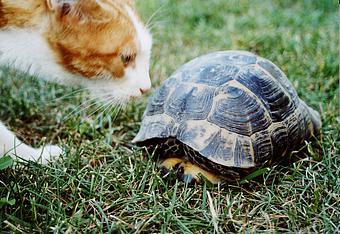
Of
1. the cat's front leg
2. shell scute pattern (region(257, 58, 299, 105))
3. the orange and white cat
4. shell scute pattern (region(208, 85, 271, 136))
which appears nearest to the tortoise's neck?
the orange and white cat

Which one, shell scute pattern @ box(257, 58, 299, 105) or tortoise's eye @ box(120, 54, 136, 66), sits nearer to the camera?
tortoise's eye @ box(120, 54, 136, 66)

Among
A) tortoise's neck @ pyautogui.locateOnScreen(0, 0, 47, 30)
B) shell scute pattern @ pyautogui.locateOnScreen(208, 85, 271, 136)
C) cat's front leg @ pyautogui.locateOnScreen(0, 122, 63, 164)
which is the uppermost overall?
tortoise's neck @ pyautogui.locateOnScreen(0, 0, 47, 30)

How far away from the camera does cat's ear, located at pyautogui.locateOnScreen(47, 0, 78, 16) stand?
1.53 metres

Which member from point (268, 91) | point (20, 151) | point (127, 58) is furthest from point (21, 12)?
point (268, 91)

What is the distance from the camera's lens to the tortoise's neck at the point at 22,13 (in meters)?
1.53

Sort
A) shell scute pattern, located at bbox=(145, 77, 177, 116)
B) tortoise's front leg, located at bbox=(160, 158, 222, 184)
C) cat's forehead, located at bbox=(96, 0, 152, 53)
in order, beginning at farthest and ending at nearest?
shell scute pattern, located at bbox=(145, 77, 177, 116), tortoise's front leg, located at bbox=(160, 158, 222, 184), cat's forehead, located at bbox=(96, 0, 152, 53)

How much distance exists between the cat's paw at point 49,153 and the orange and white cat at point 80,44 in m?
0.06

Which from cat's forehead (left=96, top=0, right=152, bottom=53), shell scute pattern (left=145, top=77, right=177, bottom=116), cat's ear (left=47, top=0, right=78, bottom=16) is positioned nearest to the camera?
cat's ear (left=47, top=0, right=78, bottom=16)

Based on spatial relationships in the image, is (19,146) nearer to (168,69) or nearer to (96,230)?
(96,230)

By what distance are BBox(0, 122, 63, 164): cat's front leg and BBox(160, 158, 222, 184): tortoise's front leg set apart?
436 mm

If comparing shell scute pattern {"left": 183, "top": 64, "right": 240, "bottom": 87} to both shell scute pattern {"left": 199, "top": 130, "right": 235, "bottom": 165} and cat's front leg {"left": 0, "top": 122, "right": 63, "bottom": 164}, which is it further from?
cat's front leg {"left": 0, "top": 122, "right": 63, "bottom": 164}

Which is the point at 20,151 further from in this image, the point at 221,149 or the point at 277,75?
the point at 277,75

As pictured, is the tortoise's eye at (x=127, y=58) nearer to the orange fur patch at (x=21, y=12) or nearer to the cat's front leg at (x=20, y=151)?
the orange fur patch at (x=21, y=12)

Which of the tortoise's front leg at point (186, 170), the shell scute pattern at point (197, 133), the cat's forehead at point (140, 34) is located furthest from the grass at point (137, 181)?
the cat's forehead at point (140, 34)
